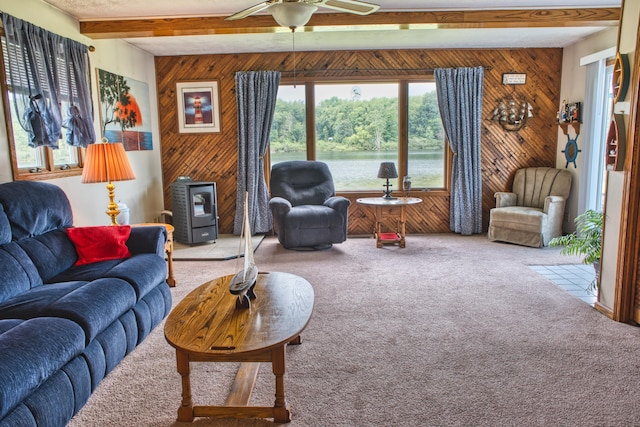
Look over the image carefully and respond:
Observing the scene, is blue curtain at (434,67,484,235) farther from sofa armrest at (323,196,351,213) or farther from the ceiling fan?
the ceiling fan

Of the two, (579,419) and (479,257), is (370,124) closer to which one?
(479,257)

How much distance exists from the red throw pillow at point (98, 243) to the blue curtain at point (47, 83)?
0.86 metres

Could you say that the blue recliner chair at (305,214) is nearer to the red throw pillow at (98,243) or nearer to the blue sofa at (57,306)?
the blue sofa at (57,306)

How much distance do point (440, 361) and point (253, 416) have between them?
1.15 metres

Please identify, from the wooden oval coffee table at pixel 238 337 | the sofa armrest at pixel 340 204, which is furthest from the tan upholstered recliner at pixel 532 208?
the wooden oval coffee table at pixel 238 337

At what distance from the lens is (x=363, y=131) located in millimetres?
6250

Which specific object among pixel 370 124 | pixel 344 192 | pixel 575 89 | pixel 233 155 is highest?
pixel 575 89

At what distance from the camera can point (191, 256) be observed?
5.02 m

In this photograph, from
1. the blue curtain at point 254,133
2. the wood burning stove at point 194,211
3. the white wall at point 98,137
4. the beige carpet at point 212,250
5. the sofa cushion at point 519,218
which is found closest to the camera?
the white wall at point 98,137

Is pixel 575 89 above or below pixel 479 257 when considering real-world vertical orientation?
above

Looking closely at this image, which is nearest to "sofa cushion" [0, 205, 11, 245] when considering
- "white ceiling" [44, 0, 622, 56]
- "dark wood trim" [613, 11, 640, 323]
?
"white ceiling" [44, 0, 622, 56]

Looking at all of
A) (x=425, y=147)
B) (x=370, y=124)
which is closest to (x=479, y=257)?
(x=425, y=147)

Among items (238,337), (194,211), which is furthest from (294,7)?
(194,211)

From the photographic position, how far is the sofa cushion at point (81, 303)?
7.30 feet
